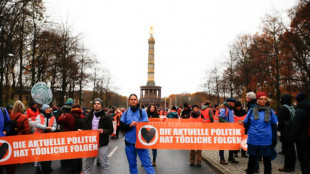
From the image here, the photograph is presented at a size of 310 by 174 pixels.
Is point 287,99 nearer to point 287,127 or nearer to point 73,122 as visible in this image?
point 287,127

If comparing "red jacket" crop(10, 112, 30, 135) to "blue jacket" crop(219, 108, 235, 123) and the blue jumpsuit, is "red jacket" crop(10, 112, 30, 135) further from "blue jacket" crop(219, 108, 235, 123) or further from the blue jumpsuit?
"blue jacket" crop(219, 108, 235, 123)

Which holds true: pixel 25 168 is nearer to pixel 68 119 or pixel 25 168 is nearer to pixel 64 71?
pixel 68 119

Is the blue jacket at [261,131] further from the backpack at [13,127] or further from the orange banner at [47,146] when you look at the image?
the backpack at [13,127]

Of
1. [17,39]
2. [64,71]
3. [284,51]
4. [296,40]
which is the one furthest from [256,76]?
[17,39]

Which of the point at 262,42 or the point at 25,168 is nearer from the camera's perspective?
the point at 25,168

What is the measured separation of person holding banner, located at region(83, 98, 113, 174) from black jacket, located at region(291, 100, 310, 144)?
3736 millimetres

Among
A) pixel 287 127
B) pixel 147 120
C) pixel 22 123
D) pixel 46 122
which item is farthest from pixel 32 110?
pixel 287 127

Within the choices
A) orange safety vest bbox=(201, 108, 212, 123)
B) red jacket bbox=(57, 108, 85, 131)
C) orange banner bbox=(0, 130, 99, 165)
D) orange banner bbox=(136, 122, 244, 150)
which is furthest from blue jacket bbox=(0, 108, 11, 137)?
orange safety vest bbox=(201, 108, 212, 123)

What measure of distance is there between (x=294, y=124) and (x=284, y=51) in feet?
74.7

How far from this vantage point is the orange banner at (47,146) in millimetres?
6469

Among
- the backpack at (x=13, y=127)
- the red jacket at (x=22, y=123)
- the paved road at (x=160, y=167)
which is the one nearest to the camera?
the backpack at (x=13, y=127)

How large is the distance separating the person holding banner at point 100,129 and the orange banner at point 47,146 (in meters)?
0.28

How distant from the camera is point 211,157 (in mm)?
9477

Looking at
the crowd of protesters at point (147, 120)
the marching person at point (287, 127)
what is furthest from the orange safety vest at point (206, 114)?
the marching person at point (287, 127)
